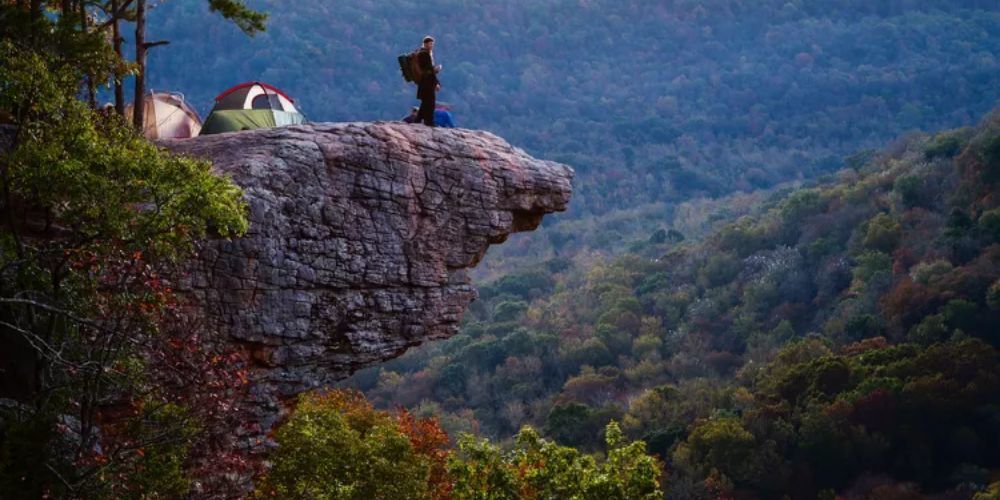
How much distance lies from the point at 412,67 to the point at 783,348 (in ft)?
140

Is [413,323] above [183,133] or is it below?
below

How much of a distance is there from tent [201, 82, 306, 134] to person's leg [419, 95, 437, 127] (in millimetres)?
3070

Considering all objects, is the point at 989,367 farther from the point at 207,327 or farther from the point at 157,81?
the point at 157,81

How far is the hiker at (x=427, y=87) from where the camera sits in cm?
2162

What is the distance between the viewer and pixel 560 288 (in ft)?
332

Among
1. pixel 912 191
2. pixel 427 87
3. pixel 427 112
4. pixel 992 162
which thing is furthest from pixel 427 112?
pixel 912 191

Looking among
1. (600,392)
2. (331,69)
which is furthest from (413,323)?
(331,69)

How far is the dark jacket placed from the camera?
70.9 feet

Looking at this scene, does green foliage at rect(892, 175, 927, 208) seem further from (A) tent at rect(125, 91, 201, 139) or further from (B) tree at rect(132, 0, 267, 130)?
(B) tree at rect(132, 0, 267, 130)

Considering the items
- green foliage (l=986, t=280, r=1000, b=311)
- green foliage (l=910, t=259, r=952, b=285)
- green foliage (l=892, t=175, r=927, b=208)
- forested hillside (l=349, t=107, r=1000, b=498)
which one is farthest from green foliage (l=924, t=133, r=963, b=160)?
green foliage (l=986, t=280, r=1000, b=311)

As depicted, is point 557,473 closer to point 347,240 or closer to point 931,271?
point 347,240

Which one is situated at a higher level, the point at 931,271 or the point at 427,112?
the point at 427,112

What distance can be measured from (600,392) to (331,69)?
8795 centimetres

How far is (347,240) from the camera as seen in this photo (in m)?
19.2
